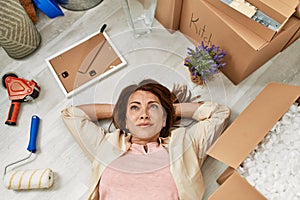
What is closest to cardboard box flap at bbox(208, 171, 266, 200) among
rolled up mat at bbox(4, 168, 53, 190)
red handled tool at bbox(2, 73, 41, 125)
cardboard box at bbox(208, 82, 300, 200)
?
cardboard box at bbox(208, 82, 300, 200)

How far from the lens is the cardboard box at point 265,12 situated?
35.5 inches

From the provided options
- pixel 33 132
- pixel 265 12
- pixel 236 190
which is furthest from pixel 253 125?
pixel 33 132

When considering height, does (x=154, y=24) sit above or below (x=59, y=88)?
above

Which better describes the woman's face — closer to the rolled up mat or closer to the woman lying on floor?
the woman lying on floor

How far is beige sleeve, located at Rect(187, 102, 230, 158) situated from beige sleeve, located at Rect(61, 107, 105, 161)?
0.29 metres

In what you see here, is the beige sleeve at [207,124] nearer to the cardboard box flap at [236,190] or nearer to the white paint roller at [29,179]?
the cardboard box flap at [236,190]

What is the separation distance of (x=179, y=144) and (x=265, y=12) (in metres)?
0.44

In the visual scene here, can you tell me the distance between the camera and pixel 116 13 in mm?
1346

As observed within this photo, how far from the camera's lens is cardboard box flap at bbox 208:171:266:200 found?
0.88 metres

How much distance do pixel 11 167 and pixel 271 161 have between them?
0.81 metres

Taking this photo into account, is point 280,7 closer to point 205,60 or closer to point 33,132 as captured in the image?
point 205,60

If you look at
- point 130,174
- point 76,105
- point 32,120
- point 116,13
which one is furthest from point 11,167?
point 116,13

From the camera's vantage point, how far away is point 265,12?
3.06 ft

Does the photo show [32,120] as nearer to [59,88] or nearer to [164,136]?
[59,88]
